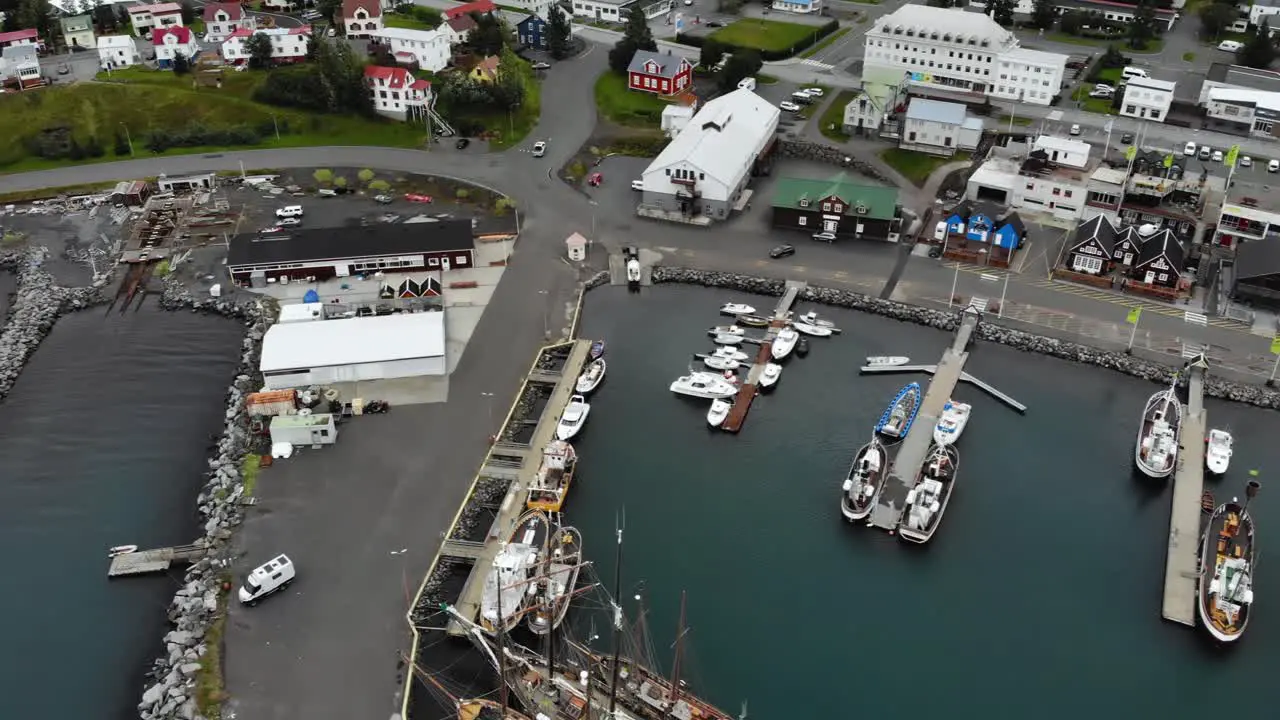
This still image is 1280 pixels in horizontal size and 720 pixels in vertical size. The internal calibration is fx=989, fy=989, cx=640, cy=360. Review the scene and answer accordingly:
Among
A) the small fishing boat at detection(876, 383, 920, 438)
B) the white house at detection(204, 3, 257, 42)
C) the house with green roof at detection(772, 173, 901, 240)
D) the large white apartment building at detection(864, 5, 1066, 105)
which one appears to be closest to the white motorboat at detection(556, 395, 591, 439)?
the small fishing boat at detection(876, 383, 920, 438)

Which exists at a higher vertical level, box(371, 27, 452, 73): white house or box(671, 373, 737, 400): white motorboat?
box(371, 27, 452, 73): white house

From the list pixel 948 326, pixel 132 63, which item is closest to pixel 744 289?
pixel 948 326

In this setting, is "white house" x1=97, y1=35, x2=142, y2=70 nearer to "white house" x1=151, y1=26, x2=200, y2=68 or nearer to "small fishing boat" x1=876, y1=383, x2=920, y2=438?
"white house" x1=151, y1=26, x2=200, y2=68

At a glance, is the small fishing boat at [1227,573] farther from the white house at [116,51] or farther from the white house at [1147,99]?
the white house at [116,51]

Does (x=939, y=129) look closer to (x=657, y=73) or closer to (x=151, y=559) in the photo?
(x=657, y=73)

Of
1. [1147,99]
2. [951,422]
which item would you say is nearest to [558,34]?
[1147,99]

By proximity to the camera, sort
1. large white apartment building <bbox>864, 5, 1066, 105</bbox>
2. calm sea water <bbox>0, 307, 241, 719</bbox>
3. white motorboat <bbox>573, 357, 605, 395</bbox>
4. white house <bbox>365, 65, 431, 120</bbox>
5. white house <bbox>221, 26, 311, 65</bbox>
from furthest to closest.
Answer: white house <bbox>221, 26, 311, 65</bbox> → large white apartment building <bbox>864, 5, 1066, 105</bbox> → white house <bbox>365, 65, 431, 120</bbox> → white motorboat <bbox>573, 357, 605, 395</bbox> → calm sea water <bbox>0, 307, 241, 719</bbox>

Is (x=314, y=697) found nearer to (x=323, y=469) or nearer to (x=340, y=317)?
(x=323, y=469)
